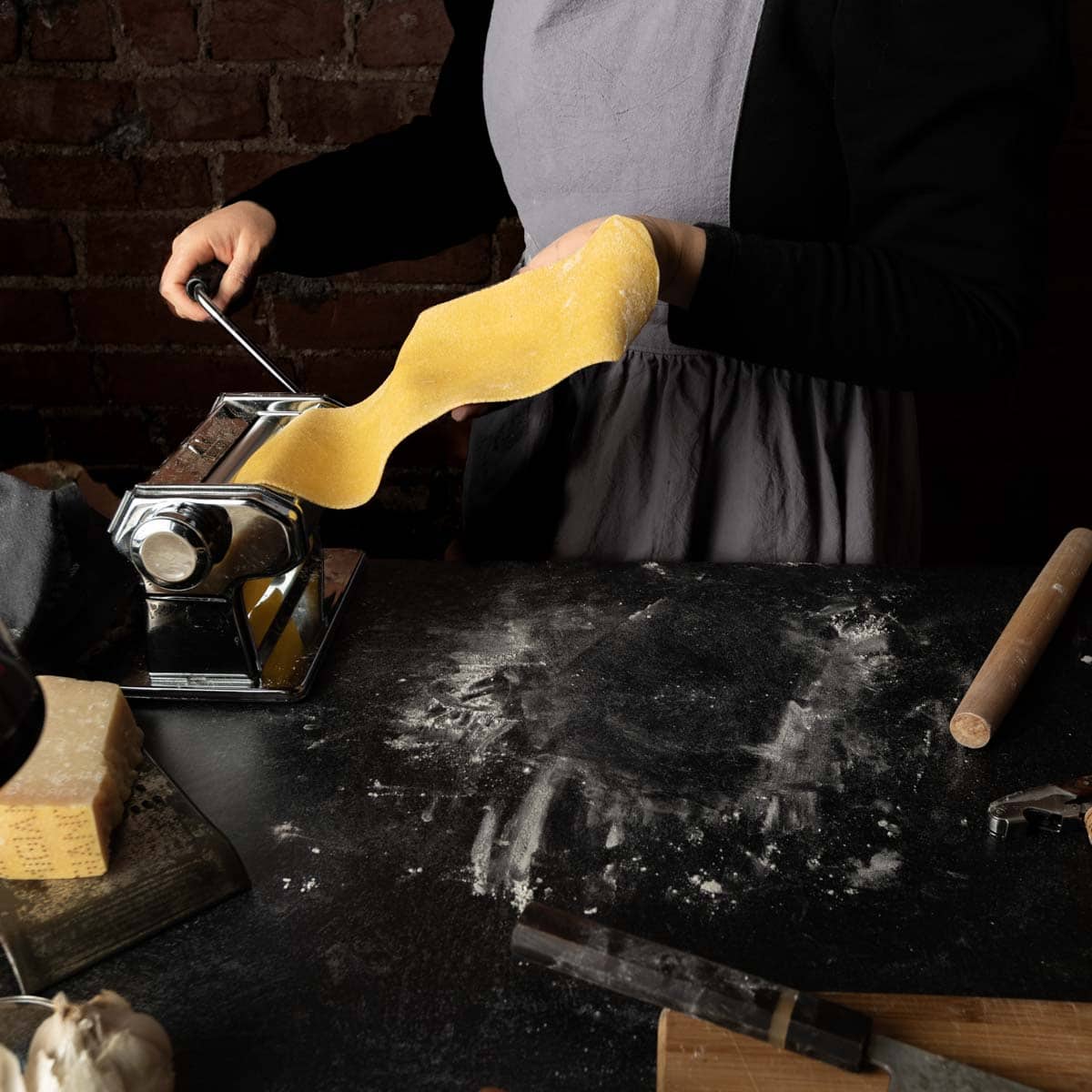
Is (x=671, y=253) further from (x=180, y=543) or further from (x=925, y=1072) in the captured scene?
A: (x=925, y=1072)

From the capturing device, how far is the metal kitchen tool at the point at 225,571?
633 millimetres

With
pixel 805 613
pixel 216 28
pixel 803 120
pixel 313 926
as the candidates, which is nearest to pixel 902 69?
pixel 803 120

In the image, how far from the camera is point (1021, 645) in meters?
0.68

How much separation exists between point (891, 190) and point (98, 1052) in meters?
0.67

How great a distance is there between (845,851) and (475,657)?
27 centimetres

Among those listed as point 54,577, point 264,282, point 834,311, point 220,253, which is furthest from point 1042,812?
point 264,282

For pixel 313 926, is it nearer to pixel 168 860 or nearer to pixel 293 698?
pixel 168 860

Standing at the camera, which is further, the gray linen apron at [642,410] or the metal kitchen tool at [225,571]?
the gray linen apron at [642,410]

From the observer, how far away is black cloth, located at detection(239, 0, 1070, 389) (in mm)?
673

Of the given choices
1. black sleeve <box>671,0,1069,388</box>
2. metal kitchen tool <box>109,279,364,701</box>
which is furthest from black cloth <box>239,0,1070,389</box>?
metal kitchen tool <box>109,279,364,701</box>

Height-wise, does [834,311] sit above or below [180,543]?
above

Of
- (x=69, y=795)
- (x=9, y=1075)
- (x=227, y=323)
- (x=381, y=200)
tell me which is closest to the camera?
(x=9, y=1075)

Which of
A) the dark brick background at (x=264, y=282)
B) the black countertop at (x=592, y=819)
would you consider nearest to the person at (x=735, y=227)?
the black countertop at (x=592, y=819)

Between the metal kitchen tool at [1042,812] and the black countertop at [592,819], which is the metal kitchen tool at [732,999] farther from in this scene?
the metal kitchen tool at [1042,812]
